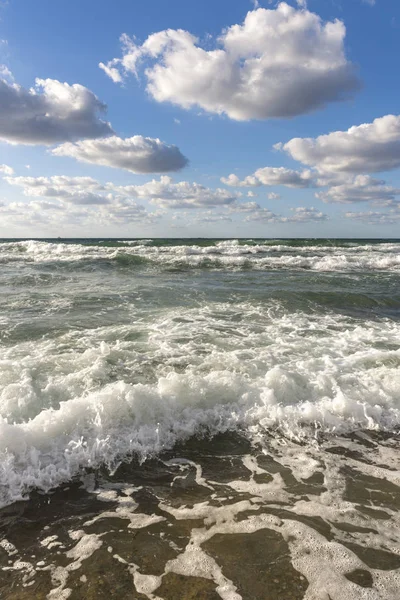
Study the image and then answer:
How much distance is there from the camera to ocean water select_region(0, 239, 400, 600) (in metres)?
2.68

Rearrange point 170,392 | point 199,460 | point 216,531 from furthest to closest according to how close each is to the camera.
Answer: point 170,392 < point 199,460 < point 216,531

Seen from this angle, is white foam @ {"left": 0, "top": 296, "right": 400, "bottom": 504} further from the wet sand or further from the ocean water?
the wet sand

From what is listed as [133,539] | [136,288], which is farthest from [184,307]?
[133,539]

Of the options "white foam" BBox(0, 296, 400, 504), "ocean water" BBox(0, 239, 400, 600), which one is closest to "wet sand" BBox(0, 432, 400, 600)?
"ocean water" BBox(0, 239, 400, 600)

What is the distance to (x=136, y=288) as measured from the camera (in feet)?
48.0

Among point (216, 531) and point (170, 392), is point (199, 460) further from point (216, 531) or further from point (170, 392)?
point (170, 392)

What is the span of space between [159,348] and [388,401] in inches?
169

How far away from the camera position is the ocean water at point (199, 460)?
105 inches

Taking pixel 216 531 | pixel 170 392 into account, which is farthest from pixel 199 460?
pixel 170 392

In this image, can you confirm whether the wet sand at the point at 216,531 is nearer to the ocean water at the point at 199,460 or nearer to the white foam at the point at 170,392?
the ocean water at the point at 199,460

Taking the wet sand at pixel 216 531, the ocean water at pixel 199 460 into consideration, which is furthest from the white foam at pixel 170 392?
the wet sand at pixel 216 531

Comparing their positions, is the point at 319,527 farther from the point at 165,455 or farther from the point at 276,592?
the point at 165,455

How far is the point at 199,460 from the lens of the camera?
4027mm

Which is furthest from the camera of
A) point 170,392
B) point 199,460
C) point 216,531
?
point 170,392
